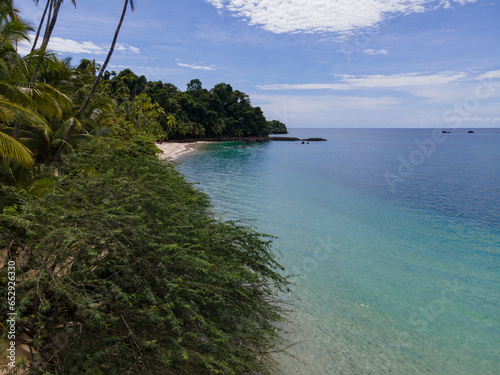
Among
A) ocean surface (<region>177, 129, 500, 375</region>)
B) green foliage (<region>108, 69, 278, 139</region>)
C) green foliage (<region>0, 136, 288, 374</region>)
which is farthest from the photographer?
green foliage (<region>108, 69, 278, 139</region>)

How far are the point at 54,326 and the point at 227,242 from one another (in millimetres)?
4225

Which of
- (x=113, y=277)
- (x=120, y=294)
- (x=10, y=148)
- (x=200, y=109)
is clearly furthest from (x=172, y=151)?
(x=120, y=294)

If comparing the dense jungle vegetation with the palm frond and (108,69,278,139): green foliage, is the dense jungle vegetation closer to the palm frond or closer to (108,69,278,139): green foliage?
the palm frond

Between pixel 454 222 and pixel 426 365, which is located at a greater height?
pixel 454 222

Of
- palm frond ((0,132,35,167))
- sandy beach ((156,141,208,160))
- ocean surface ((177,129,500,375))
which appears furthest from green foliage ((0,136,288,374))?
sandy beach ((156,141,208,160))

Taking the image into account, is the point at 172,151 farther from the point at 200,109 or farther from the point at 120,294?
the point at 120,294

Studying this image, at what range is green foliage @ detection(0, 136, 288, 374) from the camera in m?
4.73

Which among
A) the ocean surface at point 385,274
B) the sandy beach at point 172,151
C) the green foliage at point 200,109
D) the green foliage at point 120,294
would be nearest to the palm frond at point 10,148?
the green foliage at point 120,294

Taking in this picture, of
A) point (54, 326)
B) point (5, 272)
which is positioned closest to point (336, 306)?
point (54, 326)

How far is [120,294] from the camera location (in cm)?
485

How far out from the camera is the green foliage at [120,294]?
4.73 meters

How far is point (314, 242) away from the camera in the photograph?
1574 centimetres

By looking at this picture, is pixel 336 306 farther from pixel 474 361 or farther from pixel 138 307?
pixel 138 307

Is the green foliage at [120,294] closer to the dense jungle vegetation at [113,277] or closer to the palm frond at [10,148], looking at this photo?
the dense jungle vegetation at [113,277]
